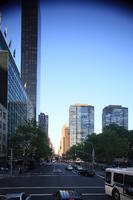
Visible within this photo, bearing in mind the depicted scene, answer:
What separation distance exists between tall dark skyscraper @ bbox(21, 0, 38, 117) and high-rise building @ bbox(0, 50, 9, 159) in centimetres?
9812

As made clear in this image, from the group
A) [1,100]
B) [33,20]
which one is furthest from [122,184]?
[33,20]

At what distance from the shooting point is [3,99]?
71375 millimetres

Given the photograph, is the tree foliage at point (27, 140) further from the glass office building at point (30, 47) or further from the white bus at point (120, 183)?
the glass office building at point (30, 47)

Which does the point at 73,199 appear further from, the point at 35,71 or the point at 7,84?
the point at 35,71

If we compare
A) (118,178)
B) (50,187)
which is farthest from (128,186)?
(50,187)

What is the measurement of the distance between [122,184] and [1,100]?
5805 centimetres

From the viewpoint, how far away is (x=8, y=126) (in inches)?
2970

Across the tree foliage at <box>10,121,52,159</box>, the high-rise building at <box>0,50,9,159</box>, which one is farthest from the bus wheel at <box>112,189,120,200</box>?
the high-rise building at <box>0,50,9,159</box>

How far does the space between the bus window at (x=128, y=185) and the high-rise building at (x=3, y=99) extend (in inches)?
2122

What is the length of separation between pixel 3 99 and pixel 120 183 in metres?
58.0

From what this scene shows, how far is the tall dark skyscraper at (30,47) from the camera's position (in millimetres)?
173462

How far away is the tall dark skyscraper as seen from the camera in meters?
173

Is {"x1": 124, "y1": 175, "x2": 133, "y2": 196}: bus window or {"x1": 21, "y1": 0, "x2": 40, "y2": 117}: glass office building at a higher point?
{"x1": 21, "y1": 0, "x2": 40, "y2": 117}: glass office building

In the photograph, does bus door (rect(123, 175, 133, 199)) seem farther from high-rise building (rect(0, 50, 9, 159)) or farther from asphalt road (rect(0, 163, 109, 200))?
high-rise building (rect(0, 50, 9, 159))
